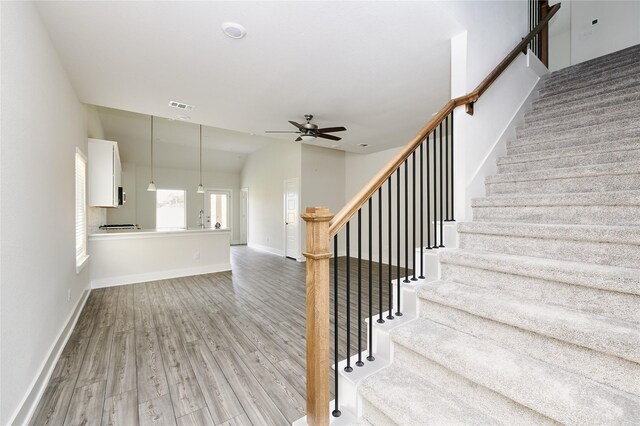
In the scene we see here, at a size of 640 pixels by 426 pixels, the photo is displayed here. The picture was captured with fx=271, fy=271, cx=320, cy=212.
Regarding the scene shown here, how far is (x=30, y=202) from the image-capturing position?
6.21 ft

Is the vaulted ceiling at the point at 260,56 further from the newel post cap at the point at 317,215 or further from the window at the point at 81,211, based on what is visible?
the newel post cap at the point at 317,215

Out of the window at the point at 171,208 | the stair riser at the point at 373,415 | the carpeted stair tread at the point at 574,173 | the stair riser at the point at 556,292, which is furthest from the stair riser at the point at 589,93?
the window at the point at 171,208

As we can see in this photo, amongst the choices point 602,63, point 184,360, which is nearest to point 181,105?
point 184,360

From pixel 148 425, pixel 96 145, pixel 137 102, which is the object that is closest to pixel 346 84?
pixel 137 102

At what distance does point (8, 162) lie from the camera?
1.58m

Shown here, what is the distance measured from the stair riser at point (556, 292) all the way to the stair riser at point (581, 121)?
1.90m

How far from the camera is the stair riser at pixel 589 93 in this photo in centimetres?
270

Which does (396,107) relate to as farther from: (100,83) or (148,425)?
(148,425)

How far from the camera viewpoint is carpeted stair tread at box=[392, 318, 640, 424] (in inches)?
38.0

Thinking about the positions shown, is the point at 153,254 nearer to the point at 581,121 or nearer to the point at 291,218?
the point at 291,218

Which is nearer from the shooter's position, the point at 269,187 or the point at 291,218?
the point at 291,218

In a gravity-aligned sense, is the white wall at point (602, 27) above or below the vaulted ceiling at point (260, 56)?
above

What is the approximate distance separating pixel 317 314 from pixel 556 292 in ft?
4.15

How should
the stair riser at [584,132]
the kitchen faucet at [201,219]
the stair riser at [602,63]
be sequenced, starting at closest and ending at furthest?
the stair riser at [584,132]
the stair riser at [602,63]
the kitchen faucet at [201,219]
